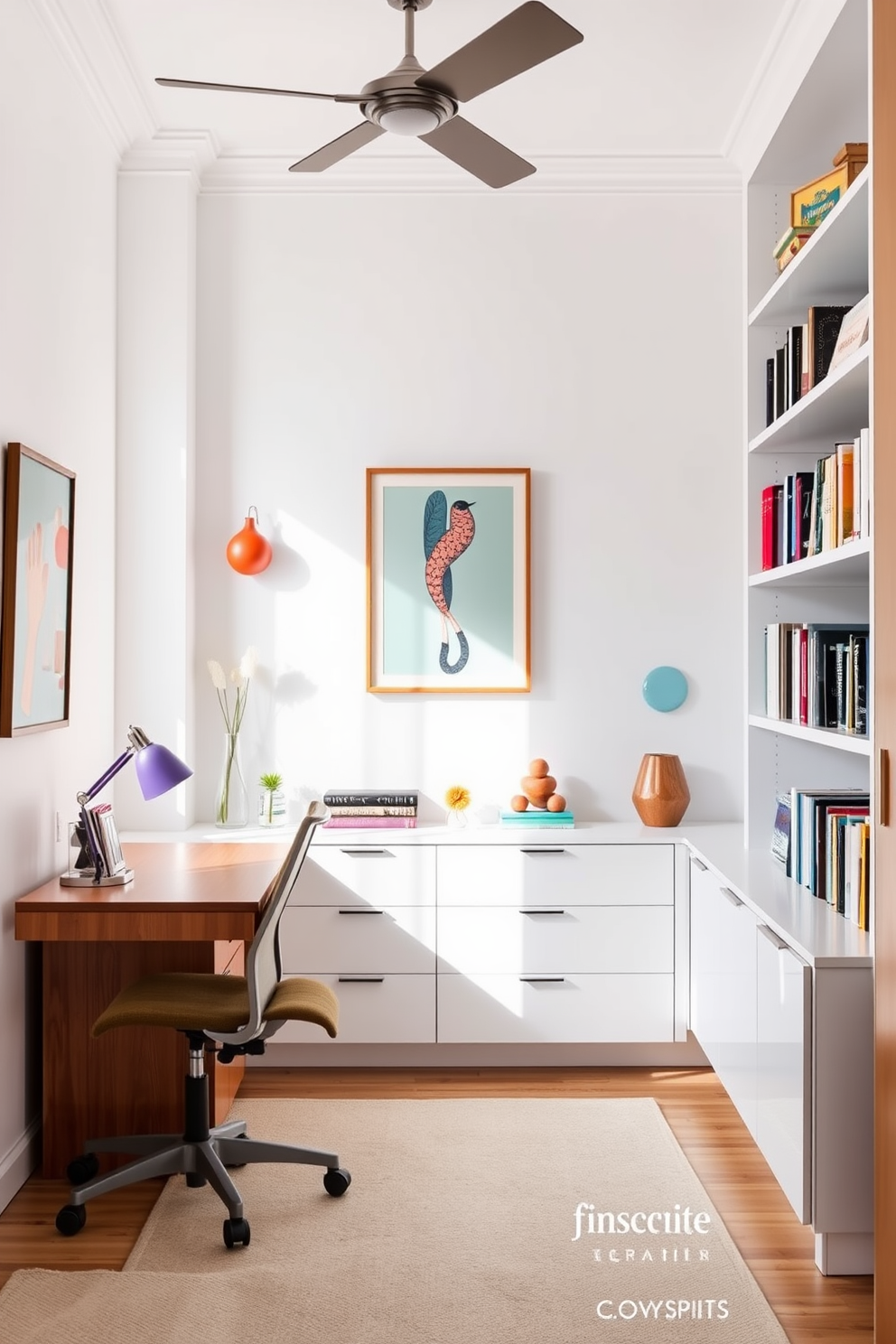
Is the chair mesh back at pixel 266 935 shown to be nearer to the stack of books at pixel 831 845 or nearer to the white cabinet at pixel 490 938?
the white cabinet at pixel 490 938

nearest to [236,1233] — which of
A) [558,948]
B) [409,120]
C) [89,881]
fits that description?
[89,881]

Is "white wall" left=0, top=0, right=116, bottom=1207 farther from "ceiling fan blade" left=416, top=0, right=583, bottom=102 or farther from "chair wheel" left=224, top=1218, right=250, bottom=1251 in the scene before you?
"ceiling fan blade" left=416, top=0, right=583, bottom=102

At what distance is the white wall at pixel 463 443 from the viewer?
3840 mm

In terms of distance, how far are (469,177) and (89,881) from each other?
2.66 meters

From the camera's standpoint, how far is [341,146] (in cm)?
254

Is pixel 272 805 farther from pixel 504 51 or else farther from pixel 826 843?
pixel 504 51

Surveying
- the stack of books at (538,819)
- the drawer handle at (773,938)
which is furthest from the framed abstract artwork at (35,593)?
the drawer handle at (773,938)

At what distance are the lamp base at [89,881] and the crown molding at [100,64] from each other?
2.20m

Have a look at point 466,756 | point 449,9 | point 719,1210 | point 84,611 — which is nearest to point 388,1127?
point 719,1210

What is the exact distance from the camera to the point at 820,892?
2771 millimetres

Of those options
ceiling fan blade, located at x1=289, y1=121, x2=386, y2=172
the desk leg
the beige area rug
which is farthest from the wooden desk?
ceiling fan blade, located at x1=289, y1=121, x2=386, y2=172

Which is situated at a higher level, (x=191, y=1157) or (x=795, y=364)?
(x=795, y=364)

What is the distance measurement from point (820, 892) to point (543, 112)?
2522 mm

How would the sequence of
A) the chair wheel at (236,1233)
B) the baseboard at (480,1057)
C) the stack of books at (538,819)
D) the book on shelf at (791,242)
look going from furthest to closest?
the stack of books at (538,819) → the baseboard at (480,1057) → the book on shelf at (791,242) → the chair wheel at (236,1233)
